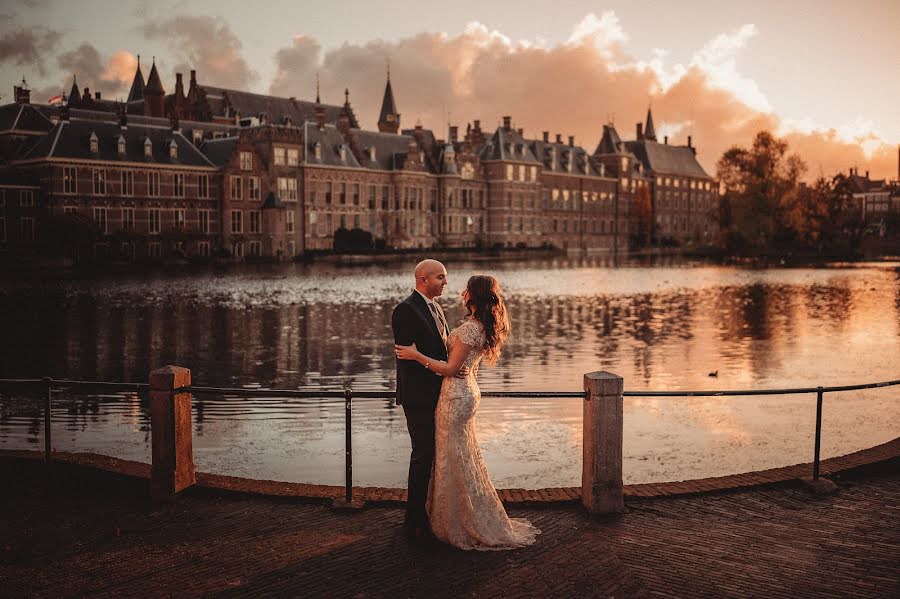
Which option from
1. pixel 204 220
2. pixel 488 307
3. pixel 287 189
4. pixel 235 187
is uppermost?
pixel 287 189

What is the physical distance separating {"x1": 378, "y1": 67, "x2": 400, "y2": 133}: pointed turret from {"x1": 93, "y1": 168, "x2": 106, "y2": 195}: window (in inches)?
1709

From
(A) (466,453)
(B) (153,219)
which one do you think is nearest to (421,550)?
(A) (466,453)

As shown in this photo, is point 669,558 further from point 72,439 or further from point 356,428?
point 72,439

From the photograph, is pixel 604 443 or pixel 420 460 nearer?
pixel 420 460

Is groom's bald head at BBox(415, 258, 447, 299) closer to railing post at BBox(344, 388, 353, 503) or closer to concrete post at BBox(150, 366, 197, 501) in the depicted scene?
railing post at BBox(344, 388, 353, 503)

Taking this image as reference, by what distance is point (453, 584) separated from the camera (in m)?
5.64

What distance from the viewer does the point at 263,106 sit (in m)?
83.9

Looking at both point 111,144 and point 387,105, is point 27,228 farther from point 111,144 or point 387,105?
point 387,105

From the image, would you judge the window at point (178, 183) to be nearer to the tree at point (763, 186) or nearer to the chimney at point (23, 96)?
the chimney at point (23, 96)

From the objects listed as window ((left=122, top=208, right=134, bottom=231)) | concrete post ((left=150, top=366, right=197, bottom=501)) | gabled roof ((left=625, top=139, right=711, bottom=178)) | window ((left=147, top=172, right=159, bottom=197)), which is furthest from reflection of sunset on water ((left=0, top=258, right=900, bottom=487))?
gabled roof ((left=625, top=139, right=711, bottom=178))

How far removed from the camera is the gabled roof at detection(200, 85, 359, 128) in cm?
8088

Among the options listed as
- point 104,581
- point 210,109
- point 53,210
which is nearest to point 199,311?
point 104,581

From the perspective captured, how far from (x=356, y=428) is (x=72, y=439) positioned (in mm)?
3989

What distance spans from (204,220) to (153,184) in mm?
5049
